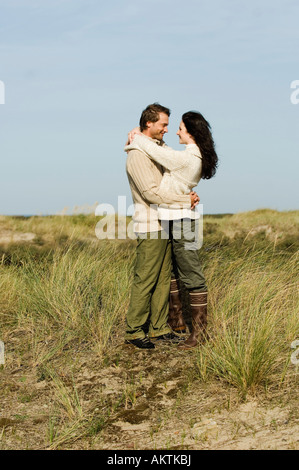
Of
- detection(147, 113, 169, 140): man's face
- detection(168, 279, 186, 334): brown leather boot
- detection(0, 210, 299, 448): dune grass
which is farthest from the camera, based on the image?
detection(168, 279, 186, 334): brown leather boot

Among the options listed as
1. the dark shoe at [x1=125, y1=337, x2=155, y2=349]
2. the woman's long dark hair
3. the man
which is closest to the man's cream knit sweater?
the man

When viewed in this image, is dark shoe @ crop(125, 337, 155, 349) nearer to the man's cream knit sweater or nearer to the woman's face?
the man's cream knit sweater

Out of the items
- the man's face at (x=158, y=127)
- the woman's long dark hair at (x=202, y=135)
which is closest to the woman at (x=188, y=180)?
the woman's long dark hair at (x=202, y=135)

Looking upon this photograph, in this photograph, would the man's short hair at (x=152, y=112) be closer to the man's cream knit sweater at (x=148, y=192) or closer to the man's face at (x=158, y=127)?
the man's face at (x=158, y=127)

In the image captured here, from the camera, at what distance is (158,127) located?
489 centimetres

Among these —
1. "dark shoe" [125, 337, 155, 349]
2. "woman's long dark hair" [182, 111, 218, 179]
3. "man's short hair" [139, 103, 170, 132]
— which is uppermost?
"man's short hair" [139, 103, 170, 132]

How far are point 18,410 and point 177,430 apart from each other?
1.39 m

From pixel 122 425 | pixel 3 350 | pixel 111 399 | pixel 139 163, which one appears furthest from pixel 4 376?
pixel 139 163

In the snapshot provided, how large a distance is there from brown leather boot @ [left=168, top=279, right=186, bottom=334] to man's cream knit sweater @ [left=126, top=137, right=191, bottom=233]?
2.63 feet

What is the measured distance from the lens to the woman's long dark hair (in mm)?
4816

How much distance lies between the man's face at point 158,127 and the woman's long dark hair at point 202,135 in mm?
179

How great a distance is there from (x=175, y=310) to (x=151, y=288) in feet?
1.82

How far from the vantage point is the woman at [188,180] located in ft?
15.7
